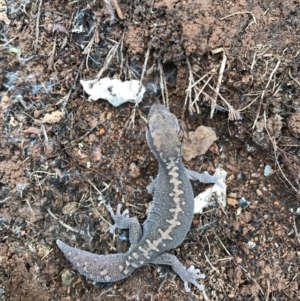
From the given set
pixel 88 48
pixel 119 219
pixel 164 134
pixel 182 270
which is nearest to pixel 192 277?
pixel 182 270

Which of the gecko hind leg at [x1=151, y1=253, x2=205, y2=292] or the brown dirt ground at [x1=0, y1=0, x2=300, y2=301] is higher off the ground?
the brown dirt ground at [x1=0, y1=0, x2=300, y2=301]

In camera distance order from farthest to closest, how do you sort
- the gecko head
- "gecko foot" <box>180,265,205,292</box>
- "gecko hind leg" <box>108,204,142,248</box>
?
"gecko hind leg" <box>108,204,142,248</box>
"gecko foot" <box>180,265,205,292</box>
the gecko head

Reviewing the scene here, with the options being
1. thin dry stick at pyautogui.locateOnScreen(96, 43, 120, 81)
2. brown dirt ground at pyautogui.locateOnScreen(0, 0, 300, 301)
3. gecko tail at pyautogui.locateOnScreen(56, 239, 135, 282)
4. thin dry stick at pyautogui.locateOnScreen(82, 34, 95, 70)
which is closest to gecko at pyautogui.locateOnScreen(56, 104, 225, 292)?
gecko tail at pyautogui.locateOnScreen(56, 239, 135, 282)

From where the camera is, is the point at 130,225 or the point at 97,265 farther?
the point at 130,225

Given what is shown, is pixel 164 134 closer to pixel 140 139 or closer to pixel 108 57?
pixel 140 139

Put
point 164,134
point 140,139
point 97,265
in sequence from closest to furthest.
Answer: point 164,134, point 97,265, point 140,139

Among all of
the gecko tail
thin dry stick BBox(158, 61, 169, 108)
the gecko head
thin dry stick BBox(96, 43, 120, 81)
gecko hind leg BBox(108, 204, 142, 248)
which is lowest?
the gecko tail

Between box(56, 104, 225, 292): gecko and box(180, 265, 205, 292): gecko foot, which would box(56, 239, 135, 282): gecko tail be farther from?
box(180, 265, 205, 292): gecko foot
